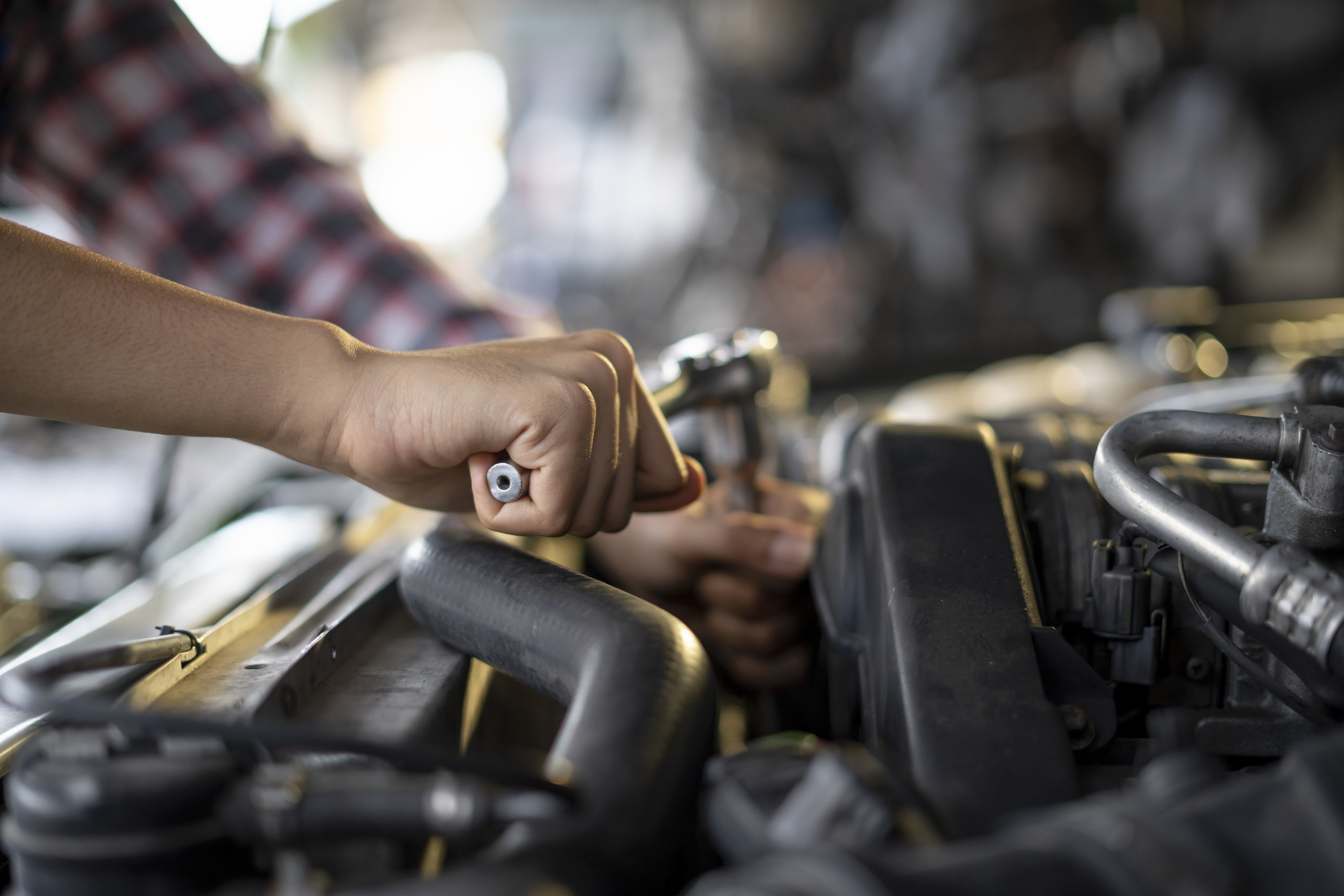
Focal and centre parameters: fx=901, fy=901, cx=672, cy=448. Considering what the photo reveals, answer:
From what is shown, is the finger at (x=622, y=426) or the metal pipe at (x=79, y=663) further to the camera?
the finger at (x=622, y=426)

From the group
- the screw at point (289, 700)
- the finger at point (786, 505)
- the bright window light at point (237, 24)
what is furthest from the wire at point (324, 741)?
the bright window light at point (237, 24)

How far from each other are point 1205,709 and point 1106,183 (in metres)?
4.50

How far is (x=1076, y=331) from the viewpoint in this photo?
3.11 m

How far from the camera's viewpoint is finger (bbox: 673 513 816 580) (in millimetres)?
804

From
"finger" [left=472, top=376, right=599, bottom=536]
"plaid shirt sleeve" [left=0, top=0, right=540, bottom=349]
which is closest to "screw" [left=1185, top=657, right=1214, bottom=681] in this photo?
"finger" [left=472, top=376, right=599, bottom=536]

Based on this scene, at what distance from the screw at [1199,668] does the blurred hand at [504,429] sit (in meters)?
0.38

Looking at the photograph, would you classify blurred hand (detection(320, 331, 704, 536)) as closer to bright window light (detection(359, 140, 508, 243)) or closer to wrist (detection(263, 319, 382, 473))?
wrist (detection(263, 319, 382, 473))

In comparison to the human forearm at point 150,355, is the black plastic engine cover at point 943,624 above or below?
below

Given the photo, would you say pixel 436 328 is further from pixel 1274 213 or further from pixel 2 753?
pixel 1274 213

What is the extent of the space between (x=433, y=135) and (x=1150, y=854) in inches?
308

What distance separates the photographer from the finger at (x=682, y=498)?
0.69 metres

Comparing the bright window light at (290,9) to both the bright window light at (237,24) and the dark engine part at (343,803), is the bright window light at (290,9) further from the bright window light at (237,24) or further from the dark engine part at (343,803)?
the dark engine part at (343,803)

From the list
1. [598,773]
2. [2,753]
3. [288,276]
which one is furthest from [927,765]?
[288,276]

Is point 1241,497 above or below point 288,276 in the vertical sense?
below
